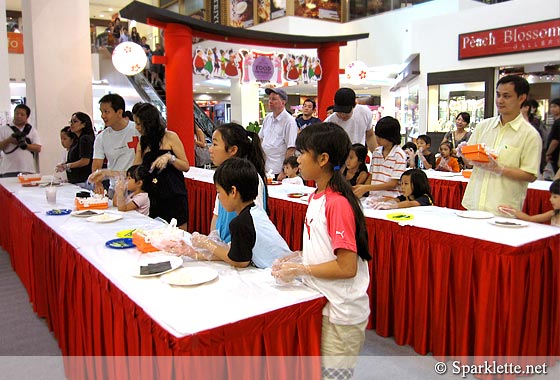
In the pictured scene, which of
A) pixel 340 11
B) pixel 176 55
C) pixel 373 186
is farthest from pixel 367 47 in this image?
pixel 373 186

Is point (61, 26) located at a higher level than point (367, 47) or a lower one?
lower

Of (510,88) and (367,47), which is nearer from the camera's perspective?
(510,88)

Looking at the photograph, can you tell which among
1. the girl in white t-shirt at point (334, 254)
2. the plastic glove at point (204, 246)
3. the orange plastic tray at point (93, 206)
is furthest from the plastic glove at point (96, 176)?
the girl in white t-shirt at point (334, 254)

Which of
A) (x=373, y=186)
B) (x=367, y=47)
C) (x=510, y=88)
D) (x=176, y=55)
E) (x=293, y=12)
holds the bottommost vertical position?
(x=373, y=186)

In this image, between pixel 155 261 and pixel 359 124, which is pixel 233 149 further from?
pixel 359 124

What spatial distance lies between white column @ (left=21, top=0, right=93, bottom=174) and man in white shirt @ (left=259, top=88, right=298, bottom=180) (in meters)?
2.99

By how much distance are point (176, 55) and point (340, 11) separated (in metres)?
9.06

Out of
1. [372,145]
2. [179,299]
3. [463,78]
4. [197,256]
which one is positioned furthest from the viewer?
[463,78]

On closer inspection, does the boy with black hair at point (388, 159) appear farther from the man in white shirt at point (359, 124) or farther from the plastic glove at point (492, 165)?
the man in white shirt at point (359, 124)

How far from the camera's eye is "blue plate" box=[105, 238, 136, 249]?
2201 millimetres

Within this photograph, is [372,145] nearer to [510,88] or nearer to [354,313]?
[510,88]

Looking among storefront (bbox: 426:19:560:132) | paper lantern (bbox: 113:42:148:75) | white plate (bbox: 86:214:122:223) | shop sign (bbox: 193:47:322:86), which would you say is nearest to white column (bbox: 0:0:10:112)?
paper lantern (bbox: 113:42:148:75)

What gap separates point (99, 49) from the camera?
1548 cm

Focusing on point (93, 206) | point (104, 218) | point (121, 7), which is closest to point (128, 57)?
point (93, 206)
